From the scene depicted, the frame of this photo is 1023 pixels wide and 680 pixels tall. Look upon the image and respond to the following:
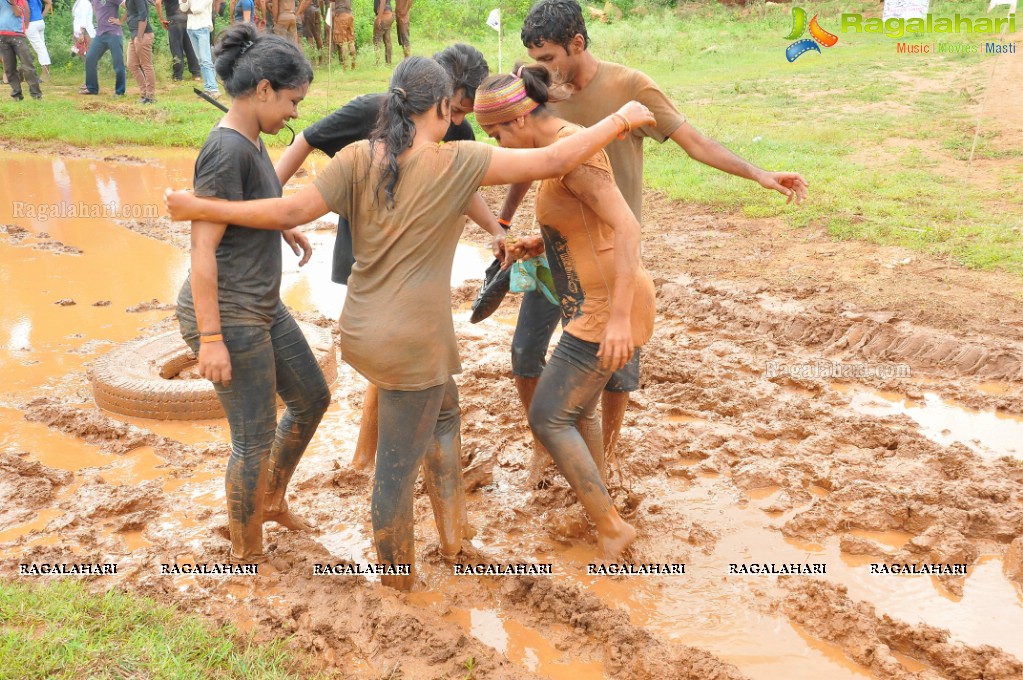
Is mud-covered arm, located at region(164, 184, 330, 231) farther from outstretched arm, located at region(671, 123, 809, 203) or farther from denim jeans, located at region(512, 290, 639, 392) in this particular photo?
outstretched arm, located at region(671, 123, 809, 203)

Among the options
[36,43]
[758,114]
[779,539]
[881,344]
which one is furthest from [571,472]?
[36,43]

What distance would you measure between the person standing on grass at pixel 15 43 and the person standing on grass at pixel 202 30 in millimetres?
2385

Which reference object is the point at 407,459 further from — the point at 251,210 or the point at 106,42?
the point at 106,42

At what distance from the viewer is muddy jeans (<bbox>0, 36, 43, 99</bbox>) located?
13805 mm

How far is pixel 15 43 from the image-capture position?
45.4ft

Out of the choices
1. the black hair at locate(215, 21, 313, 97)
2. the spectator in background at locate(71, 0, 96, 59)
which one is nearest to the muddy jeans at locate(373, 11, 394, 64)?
the spectator in background at locate(71, 0, 96, 59)

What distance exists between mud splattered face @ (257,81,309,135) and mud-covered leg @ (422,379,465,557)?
43.9 inches

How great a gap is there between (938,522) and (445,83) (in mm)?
2704

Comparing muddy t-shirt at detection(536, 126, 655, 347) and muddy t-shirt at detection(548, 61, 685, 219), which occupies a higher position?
muddy t-shirt at detection(548, 61, 685, 219)

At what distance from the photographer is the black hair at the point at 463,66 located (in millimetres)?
3678

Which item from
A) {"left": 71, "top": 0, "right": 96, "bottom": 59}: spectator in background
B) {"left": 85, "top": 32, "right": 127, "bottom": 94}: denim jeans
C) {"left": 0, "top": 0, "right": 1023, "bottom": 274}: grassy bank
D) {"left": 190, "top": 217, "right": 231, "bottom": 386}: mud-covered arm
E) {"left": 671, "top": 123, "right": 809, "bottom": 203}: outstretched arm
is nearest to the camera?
{"left": 190, "top": 217, "right": 231, "bottom": 386}: mud-covered arm

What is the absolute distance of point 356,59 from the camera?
18672 mm

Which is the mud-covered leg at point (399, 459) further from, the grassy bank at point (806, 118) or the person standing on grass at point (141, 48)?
the person standing on grass at point (141, 48)

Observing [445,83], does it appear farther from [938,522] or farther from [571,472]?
[938,522]
